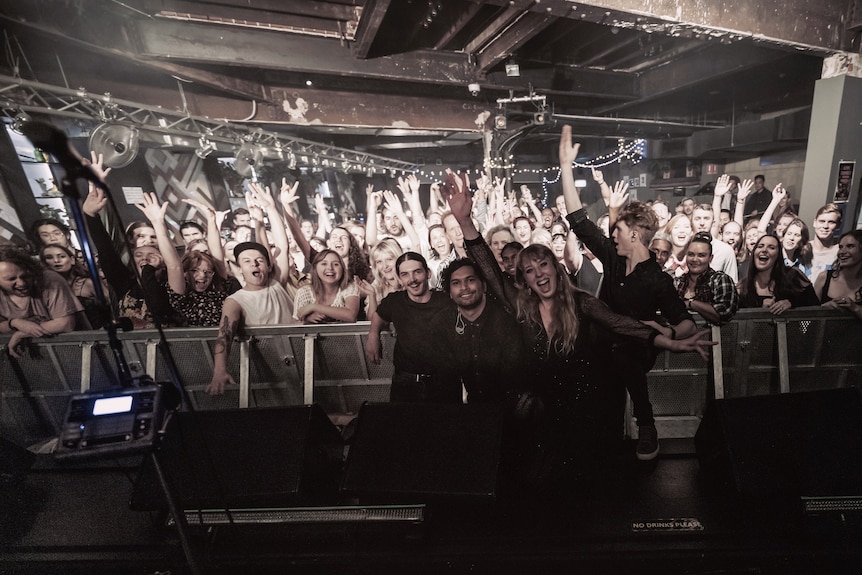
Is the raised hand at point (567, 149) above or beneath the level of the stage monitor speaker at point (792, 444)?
above

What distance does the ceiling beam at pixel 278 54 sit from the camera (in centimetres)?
321

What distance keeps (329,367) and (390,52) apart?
10.9 ft

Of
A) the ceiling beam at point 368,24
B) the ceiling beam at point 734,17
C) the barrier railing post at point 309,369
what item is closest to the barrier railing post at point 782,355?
the ceiling beam at point 734,17

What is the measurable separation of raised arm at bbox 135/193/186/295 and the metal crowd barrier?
1.37 ft

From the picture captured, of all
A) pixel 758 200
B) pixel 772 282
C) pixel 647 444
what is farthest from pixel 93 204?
pixel 758 200

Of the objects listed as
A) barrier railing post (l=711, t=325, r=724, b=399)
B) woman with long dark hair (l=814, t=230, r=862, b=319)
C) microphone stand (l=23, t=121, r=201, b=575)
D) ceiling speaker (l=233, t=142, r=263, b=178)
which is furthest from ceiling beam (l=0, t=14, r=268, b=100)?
woman with long dark hair (l=814, t=230, r=862, b=319)

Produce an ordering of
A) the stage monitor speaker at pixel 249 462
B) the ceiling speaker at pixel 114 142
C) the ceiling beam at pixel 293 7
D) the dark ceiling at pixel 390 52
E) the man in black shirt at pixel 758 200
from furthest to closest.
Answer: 1. the man in black shirt at pixel 758 200
2. the ceiling speaker at pixel 114 142
3. the ceiling beam at pixel 293 7
4. the dark ceiling at pixel 390 52
5. the stage monitor speaker at pixel 249 462

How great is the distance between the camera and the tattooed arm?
2.61m

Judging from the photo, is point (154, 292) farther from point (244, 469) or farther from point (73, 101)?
point (73, 101)

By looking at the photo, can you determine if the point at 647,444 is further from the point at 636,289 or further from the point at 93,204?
the point at 93,204

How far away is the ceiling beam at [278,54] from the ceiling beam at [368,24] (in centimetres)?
23

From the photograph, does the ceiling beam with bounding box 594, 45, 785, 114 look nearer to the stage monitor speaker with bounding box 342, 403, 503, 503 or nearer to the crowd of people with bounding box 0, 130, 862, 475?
the crowd of people with bounding box 0, 130, 862, 475

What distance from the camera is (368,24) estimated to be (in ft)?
9.73

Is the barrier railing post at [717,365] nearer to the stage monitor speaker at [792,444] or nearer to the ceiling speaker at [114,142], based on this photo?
the stage monitor speaker at [792,444]
